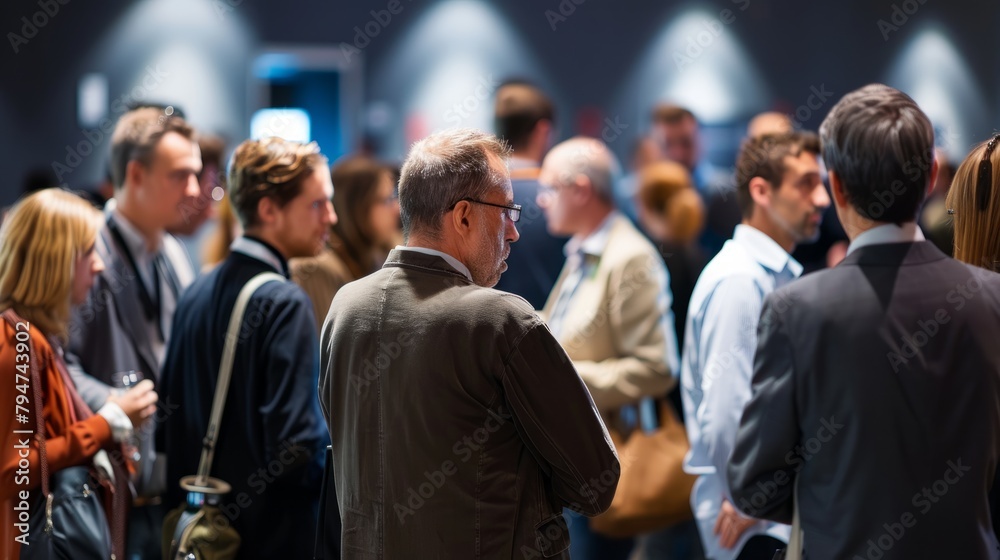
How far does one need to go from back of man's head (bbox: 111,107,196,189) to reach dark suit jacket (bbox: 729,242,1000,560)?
7.38 feet

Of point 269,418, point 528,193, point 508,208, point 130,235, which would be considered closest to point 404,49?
point 528,193

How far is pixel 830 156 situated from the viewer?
1915 mm

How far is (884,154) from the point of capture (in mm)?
1818

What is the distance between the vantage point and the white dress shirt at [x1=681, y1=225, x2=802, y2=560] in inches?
100

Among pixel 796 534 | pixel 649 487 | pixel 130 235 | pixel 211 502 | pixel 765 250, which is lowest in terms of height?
pixel 649 487

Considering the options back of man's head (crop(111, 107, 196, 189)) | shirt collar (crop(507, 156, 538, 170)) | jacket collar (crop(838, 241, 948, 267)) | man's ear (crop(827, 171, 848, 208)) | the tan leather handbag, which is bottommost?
the tan leather handbag

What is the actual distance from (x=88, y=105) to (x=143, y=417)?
496 cm

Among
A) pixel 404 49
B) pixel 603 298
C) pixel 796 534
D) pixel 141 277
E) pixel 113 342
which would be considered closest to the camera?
pixel 796 534

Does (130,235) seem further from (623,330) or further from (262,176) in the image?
(623,330)

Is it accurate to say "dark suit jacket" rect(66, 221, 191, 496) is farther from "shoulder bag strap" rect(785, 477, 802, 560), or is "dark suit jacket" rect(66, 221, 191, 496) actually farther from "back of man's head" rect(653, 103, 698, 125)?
"back of man's head" rect(653, 103, 698, 125)

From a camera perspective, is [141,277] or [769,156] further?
[141,277]

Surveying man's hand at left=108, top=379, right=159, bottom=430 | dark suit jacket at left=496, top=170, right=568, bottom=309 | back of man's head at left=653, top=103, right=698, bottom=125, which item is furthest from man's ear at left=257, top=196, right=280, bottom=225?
back of man's head at left=653, top=103, right=698, bottom=125

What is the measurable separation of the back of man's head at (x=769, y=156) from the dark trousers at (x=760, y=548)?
0.96 meters

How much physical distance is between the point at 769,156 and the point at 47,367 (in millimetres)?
2083
